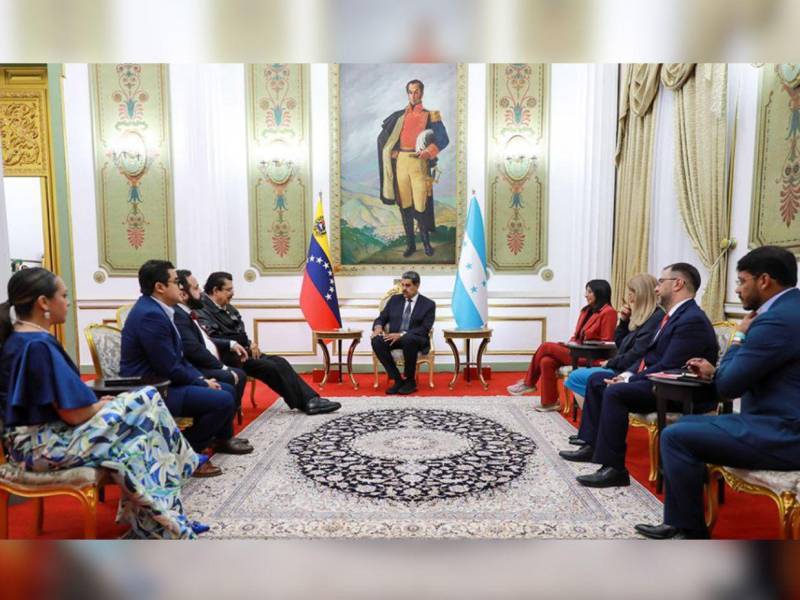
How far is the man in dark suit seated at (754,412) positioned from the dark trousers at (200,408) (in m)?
2.60

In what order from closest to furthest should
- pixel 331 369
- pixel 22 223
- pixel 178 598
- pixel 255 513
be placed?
pixel 178 598 < pixel 255 513 < pixel 331 369 < pixel 22 223

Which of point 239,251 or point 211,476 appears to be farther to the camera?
point 239,251

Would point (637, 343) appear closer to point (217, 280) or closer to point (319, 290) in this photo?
point (217, 280)

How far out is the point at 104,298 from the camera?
6.66 metres

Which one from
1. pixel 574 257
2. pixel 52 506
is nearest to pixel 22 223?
pixel 52 506

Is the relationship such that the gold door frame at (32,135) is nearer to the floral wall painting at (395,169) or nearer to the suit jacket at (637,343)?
the floral wall painting at (395,169)

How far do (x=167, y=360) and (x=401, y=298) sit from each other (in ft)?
10.6

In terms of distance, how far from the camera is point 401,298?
19.6ft

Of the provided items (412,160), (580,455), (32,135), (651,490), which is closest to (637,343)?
(580,455)

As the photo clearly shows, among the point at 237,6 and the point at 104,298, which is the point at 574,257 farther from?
the point at 237,6

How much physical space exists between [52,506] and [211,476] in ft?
2.76

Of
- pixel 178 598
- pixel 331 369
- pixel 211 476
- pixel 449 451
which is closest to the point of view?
pixel 178 598

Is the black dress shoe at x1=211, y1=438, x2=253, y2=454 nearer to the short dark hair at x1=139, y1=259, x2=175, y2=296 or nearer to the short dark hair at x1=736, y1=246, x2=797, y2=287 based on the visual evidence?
the short dark hair at x1=139, y1=259, x2=175, y2=296

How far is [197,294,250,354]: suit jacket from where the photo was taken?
4598mm
